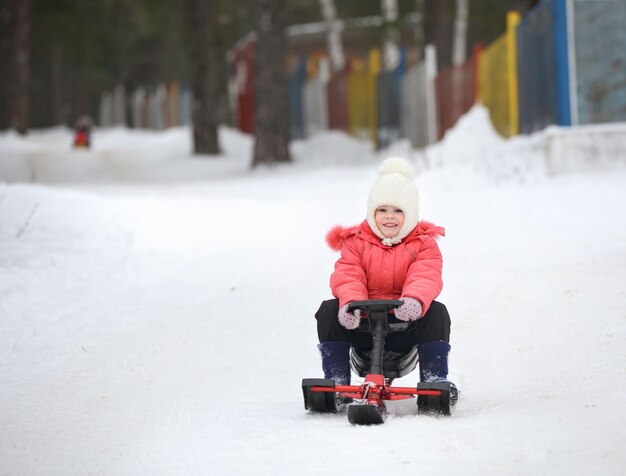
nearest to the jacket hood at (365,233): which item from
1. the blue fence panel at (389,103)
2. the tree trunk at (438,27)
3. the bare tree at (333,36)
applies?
the blue fence panel at (389,103)

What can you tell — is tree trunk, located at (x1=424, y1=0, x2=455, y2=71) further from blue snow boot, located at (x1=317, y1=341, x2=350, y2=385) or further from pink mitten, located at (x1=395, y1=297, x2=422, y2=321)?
A: pink mitten, located at (x1=395, y1=297, x2=422, y2=321)

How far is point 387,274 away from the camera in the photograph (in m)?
5.53

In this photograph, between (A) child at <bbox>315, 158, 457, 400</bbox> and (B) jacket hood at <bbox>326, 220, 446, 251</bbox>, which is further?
(B) jacket hood at <bbox>326, 220, 446, 251</bbox>

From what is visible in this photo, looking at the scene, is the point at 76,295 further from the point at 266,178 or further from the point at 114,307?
the point at 266,178

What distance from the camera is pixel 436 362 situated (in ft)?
17.6

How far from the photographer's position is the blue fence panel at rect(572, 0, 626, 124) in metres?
13.3

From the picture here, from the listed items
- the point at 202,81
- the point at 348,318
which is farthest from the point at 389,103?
the point at 348,318

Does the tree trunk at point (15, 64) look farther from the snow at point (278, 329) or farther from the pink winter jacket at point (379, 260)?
the pink winter jacket at point (379, 260)

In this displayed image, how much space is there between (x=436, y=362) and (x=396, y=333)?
29 centimetres

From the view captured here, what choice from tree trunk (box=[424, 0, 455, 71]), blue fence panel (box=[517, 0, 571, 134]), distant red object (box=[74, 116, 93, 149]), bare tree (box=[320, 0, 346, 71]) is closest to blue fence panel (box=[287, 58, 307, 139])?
bare tree (box=[320, 0, 346, 71])

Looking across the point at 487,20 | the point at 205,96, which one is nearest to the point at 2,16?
the point at 487,20

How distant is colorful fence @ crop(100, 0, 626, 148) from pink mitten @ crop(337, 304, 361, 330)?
874cm

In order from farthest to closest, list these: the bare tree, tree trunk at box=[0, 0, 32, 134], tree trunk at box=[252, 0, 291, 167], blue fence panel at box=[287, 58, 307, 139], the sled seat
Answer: the bare tree
blue fence panel at box=[287, 58, 307, 139]
tree trunk at box=[0, 0, 32, 134]
tree trunk at box=[252, 0, 291, 167]
the sled seat

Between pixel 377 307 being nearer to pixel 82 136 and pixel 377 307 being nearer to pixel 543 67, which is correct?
pixel 543 67
